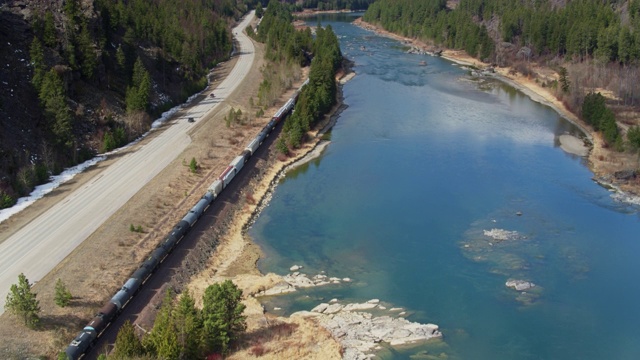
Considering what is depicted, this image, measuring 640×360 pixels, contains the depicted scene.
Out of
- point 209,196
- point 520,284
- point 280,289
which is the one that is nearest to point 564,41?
point 520,284

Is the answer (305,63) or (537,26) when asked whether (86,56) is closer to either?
(305,63)

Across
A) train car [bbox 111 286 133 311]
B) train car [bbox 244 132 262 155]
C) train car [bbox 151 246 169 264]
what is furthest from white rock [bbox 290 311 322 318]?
train car [bbox 244 132 262 155]

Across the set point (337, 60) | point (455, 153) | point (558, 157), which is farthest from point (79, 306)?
point (337, 60)

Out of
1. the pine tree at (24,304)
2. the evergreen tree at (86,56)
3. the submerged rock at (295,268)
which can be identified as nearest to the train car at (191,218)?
the submerged rock at (295,268)

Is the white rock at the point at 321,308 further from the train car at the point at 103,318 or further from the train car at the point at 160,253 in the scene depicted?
the train car at the point at 103,318

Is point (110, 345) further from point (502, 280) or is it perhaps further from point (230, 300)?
point (502, 280)

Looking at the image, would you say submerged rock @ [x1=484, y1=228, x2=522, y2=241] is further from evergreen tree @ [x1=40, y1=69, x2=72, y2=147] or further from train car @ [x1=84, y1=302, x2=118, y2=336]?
evergreen tree @ [x1=40, y1=69, x2=72, y2=147]
